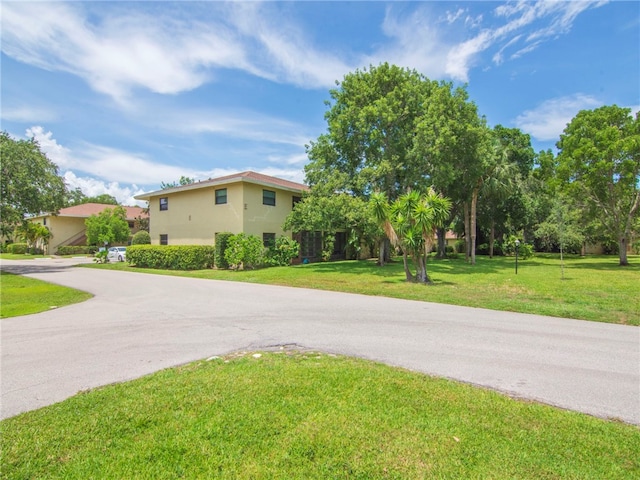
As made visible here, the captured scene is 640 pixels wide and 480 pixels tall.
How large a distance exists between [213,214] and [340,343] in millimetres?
18083

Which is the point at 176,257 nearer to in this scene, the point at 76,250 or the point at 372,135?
the point at 372,135

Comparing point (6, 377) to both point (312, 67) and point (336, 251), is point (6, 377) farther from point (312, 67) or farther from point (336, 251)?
point (336, 251)

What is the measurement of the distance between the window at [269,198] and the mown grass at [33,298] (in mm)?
11948

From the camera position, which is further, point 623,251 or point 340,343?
point 623,251

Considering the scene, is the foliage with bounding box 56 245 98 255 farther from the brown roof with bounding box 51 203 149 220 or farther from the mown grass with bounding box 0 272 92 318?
the mown grass with bounding box 0 272 92 318

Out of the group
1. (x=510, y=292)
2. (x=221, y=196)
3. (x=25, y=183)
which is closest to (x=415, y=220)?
(x=510, y=292)

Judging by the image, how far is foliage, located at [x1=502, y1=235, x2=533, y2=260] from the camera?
29547 millimetres

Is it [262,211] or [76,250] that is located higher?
[262,211]

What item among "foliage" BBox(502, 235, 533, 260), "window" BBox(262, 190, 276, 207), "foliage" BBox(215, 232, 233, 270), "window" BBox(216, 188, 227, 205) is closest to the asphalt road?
"foliage" BBox(215, 232, 233, 270)

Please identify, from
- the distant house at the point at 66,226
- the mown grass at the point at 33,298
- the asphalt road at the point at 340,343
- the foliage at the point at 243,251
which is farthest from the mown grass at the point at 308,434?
the distant house at the point at 66,226

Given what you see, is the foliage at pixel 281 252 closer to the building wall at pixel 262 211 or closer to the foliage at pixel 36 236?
the building wall at pixel 262 211

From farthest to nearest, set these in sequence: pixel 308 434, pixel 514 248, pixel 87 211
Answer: pixel 87 211, pixel 514 248, pixel 308 434

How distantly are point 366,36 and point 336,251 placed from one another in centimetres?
1720

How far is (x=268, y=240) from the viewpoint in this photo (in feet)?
73.0
